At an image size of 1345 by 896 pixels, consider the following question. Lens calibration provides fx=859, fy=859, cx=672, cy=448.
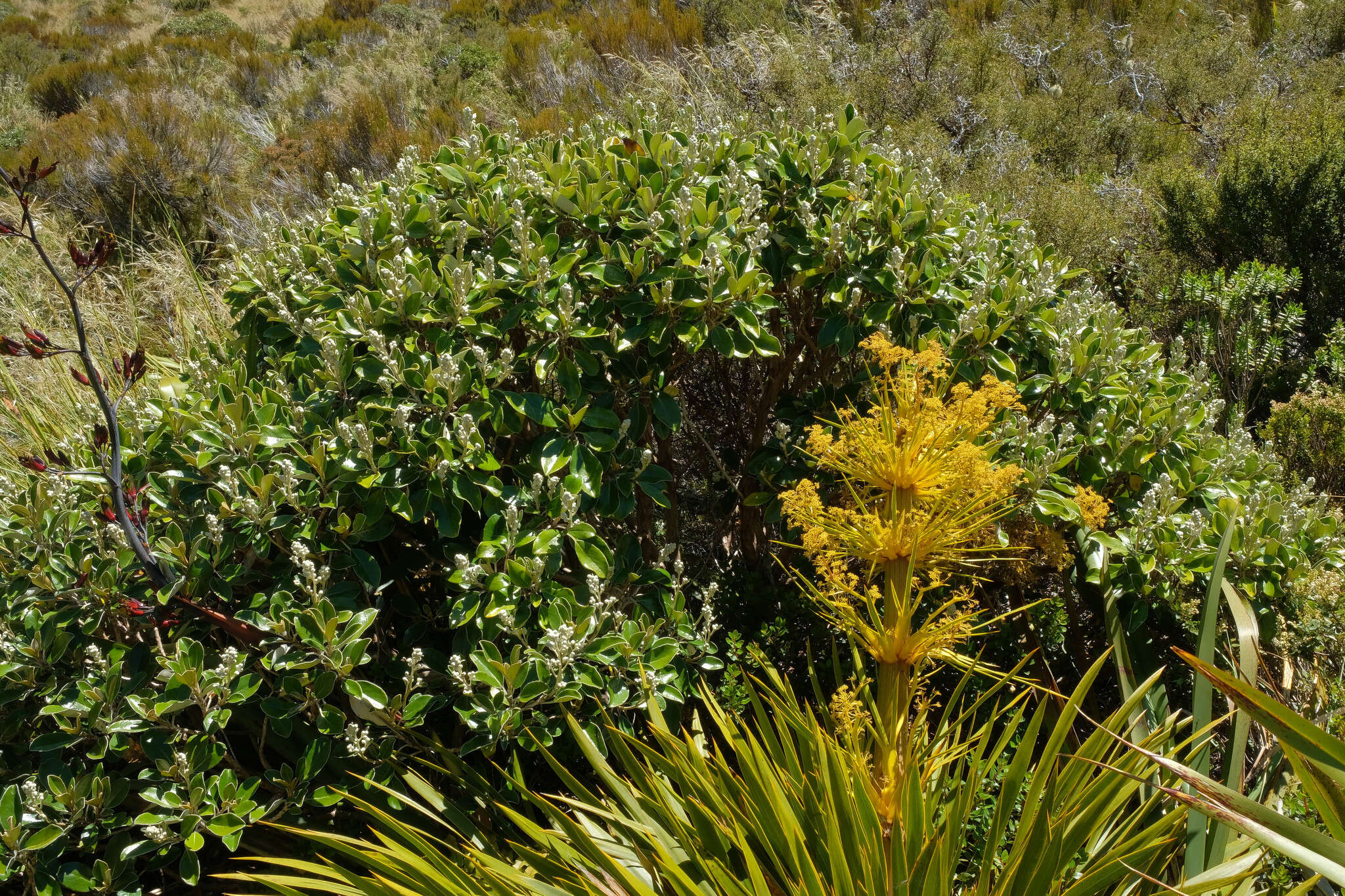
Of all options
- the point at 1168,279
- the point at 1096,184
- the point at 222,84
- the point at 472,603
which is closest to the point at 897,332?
the point at 472,603

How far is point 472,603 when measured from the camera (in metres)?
1.98

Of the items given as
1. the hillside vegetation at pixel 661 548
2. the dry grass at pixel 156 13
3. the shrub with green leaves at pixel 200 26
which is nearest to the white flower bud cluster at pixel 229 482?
the hillside vegetation at pixel 661 548

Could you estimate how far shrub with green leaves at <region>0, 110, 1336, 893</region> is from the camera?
1920mm

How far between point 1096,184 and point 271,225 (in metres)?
5.74

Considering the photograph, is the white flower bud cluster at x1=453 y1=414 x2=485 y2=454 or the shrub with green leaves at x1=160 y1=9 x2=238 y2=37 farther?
the shrub with green leaves at x1=160 y1=9 x2=238 y2=37

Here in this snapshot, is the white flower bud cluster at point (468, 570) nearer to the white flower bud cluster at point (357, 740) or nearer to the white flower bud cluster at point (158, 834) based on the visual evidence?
the white flower bud cluster at point (357, 740)

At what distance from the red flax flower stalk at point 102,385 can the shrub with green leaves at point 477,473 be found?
52 millimetres

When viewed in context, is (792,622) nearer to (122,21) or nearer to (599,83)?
(599,83)

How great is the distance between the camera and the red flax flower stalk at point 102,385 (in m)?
1.58

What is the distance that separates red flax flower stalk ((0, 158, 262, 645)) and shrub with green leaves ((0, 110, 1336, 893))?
52 millimetres

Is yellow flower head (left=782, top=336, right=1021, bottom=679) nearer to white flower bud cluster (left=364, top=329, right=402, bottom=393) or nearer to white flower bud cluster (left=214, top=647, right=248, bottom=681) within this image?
white flower bud cluster (left=364, top=329, right=402, bottom=393)

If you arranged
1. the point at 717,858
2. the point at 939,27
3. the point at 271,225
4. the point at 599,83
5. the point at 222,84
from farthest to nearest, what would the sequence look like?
the point at 222,84 → the point at 599,83 → the point at 939,27 → the point at 271,225 → the point at 717,858

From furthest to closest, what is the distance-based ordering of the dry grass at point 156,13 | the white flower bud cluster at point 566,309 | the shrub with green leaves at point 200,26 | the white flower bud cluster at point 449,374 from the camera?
1. the dry grass at point 156,13
2. the shrub with green leaves at point 200,26
3. the white flower bud cluster at point 566,309
4. the white flower bud cluster at point 449,374

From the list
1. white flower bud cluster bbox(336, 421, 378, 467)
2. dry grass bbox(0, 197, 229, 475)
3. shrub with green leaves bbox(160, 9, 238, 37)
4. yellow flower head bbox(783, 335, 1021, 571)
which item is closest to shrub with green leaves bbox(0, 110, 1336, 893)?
white flower bud cluster bbox(336, 421, 378, 467)
